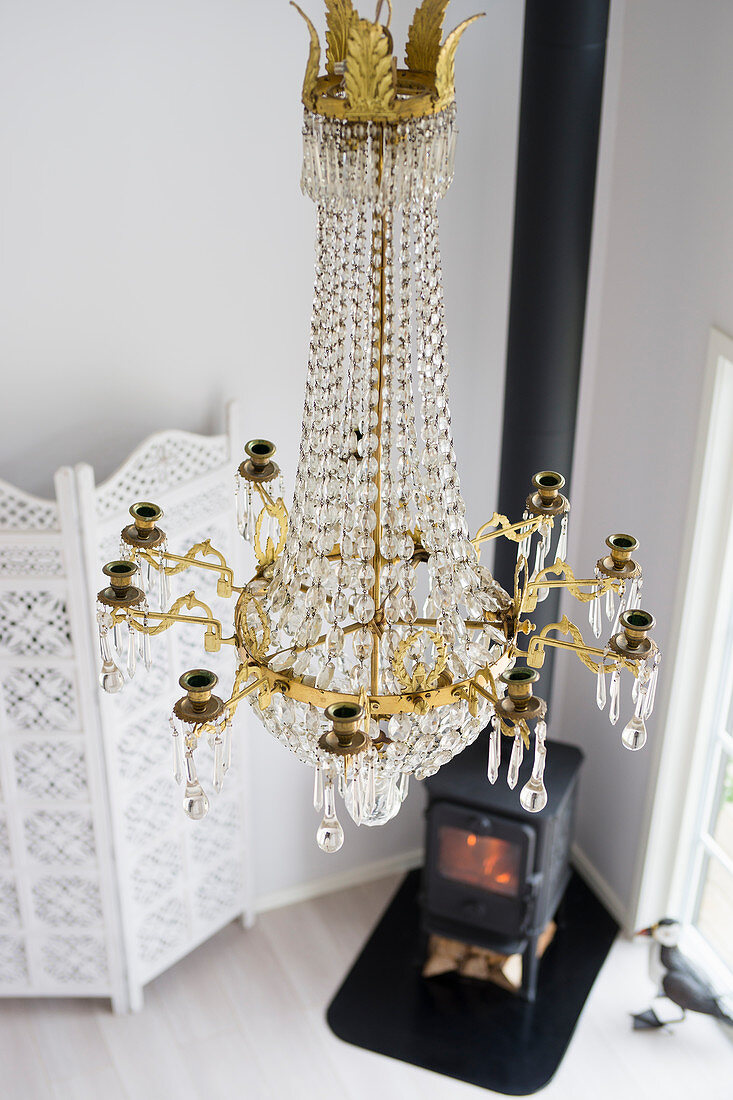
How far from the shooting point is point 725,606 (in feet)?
14.4

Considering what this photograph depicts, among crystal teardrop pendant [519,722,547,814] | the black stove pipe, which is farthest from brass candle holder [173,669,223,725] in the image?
the black stove pipe

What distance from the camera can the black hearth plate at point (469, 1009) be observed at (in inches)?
182

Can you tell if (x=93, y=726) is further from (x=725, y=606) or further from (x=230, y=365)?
(x=725, y=606)

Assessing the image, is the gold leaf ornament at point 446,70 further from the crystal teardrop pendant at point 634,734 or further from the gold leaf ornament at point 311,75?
the crystal teardrop pendant at point 634,734

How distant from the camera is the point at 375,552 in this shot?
2.00 metres

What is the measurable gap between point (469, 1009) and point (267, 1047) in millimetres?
849

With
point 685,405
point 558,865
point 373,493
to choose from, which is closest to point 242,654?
point 373,493

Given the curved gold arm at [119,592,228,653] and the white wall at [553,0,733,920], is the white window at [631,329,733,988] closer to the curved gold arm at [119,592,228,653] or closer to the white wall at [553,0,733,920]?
the white wall at [553,0,733,920]

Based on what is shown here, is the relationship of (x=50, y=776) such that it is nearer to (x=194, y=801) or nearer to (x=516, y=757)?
(x=194, y=801)

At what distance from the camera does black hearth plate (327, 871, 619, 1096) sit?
463 centimetres

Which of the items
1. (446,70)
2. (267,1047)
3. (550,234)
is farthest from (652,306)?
(267,1047)

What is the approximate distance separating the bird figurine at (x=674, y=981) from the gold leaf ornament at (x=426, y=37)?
3.77 meters

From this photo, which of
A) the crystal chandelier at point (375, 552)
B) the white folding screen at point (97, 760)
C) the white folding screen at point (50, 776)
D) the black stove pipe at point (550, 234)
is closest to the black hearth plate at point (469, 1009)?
the white folding screen at point (97, 760)

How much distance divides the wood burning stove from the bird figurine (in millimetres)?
449
